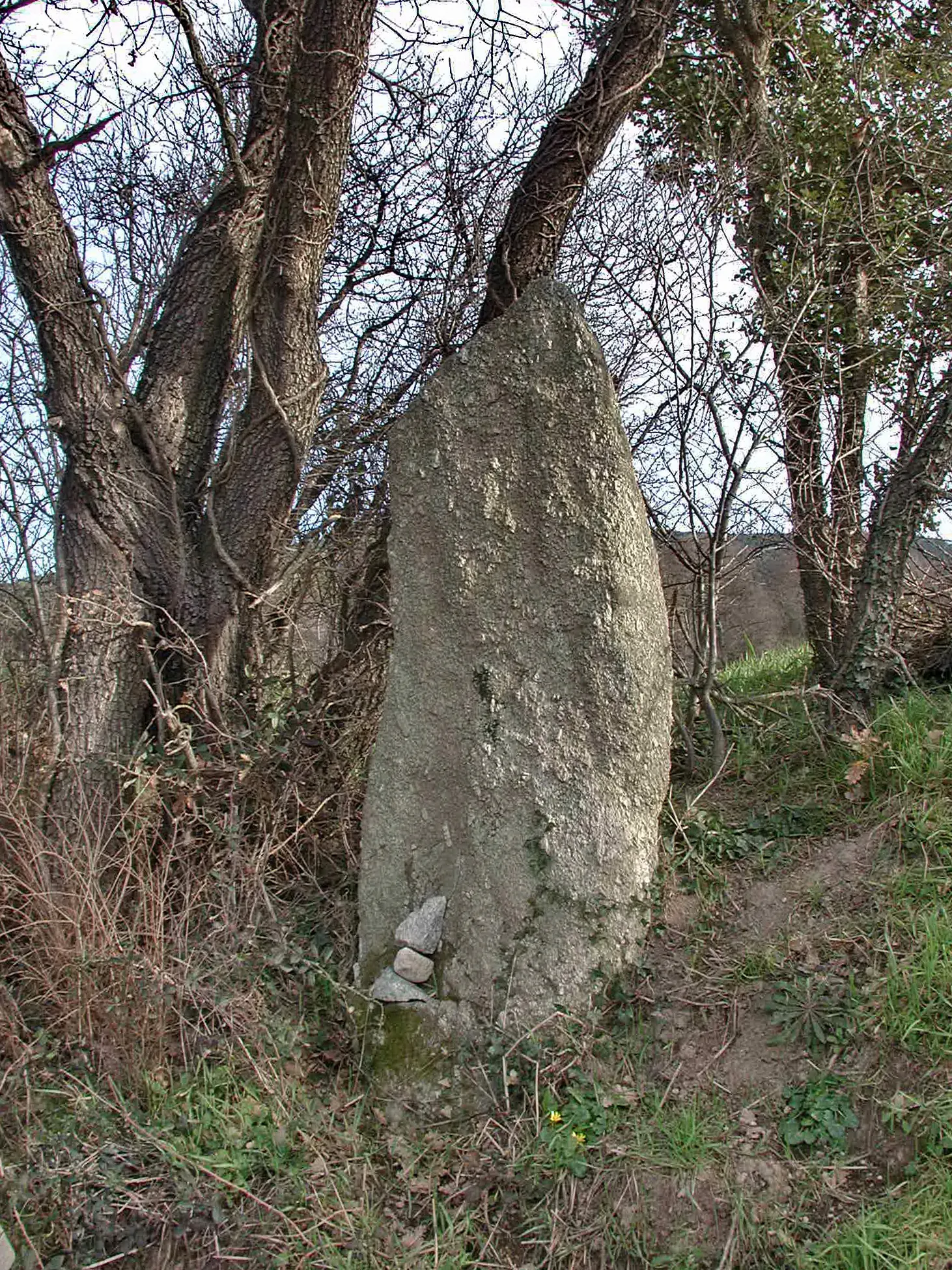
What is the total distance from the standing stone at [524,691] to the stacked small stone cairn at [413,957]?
0.04 meters

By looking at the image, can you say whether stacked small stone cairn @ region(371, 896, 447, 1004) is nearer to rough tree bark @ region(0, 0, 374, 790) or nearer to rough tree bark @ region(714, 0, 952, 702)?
rough tree bark @ region(0, 0, 374, 790)

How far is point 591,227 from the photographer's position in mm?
5305

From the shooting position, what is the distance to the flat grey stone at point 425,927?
3.67 m

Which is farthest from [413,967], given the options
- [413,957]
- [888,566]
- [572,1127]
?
[888,566]

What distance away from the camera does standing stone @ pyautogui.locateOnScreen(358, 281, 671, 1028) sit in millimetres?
3574

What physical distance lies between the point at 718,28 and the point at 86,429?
436 centimetres

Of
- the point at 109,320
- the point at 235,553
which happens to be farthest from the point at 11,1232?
the point at 109,320

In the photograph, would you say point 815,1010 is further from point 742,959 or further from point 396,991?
point 396,991

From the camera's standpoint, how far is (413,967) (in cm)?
362

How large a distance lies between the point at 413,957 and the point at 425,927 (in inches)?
4.4

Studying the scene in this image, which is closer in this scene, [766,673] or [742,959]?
[742,959]

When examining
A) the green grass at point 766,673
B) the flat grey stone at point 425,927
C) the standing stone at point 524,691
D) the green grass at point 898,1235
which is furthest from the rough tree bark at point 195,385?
the green grass at point 898,1235

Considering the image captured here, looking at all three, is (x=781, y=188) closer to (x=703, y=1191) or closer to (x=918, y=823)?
(x=918, y=823)

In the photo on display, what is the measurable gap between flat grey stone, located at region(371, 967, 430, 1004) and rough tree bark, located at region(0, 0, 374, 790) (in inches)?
66.5
